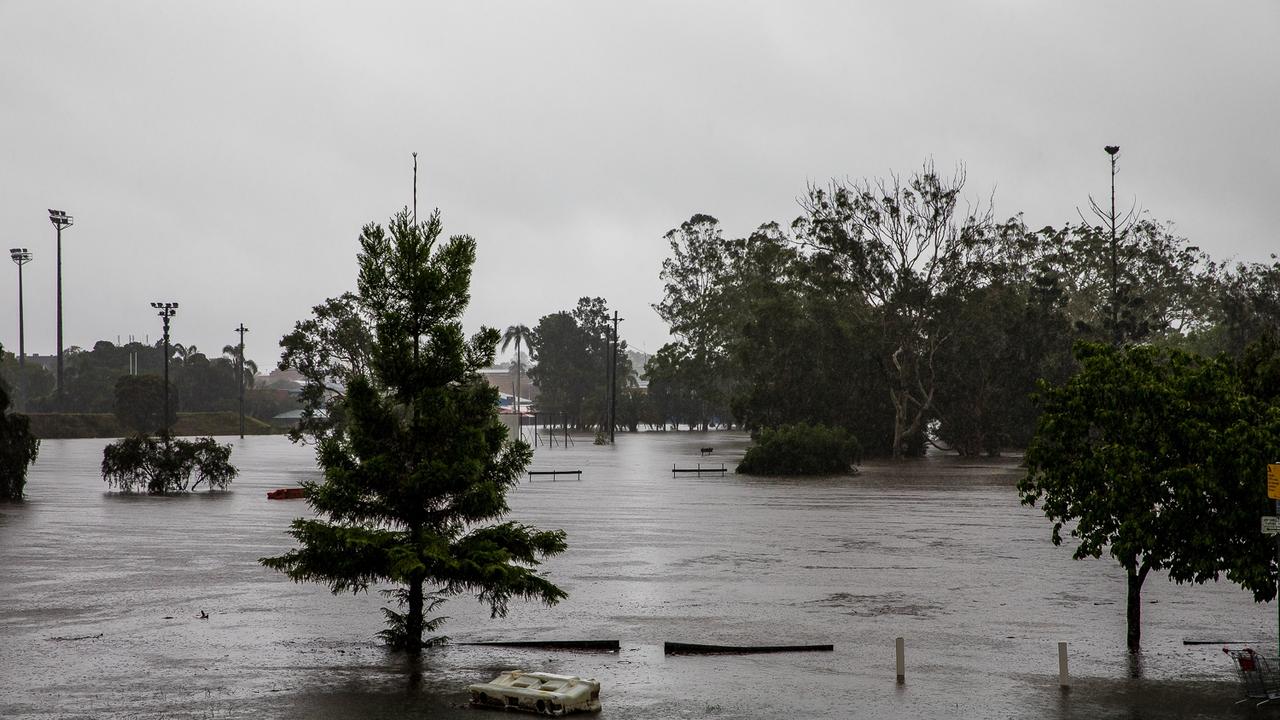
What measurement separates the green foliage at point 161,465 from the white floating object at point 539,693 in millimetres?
32115

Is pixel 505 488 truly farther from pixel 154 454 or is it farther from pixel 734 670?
pixel 154 454

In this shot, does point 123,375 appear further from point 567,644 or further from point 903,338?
point 567,644

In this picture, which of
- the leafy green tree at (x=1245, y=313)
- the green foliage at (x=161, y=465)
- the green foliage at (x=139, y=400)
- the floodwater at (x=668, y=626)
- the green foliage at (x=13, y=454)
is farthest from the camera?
the green foliage at (x=139, y=400)

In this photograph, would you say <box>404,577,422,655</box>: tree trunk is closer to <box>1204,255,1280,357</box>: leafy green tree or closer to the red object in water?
the red object in water

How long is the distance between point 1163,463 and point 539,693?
8.04m

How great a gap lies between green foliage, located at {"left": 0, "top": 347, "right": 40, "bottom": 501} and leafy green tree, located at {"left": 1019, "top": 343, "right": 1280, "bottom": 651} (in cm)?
3325

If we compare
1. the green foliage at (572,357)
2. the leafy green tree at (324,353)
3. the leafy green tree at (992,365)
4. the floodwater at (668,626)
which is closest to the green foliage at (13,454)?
the floodwater at (668,626)

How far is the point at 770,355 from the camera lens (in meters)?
70.8

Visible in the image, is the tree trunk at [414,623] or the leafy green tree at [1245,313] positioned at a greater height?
the leafy green tree at [1245,313]

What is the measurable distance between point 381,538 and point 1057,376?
197 ft

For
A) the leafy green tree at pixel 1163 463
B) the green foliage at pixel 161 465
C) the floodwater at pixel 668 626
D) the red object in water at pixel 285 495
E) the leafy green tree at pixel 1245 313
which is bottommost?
the floodwater at pixel 668 626

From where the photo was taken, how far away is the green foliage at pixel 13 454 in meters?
37.1

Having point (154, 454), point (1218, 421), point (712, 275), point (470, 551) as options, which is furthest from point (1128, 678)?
point (712, 275)

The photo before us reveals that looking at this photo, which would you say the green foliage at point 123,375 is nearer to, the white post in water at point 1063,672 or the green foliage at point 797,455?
the green foliage at point 797,455
